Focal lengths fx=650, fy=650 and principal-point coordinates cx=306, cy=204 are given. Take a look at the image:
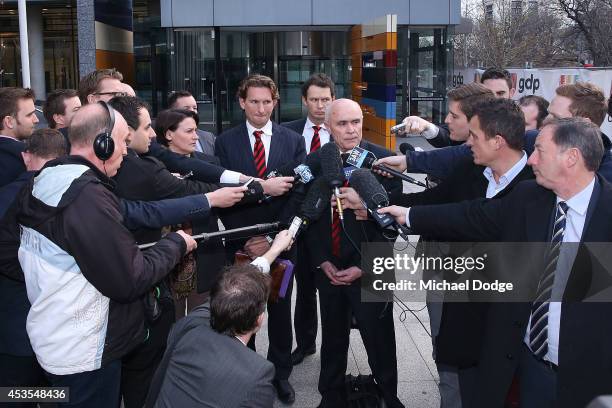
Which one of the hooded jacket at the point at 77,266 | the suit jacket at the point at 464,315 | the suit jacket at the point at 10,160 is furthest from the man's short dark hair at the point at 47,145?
the suit jacket at the point at 464,315

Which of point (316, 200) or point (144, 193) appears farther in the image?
point (316, 200)

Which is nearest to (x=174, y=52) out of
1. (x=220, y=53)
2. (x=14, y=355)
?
(x=220, y=53)

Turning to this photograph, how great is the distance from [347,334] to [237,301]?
1.96m

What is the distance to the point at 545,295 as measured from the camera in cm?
279

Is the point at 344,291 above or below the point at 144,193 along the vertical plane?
below

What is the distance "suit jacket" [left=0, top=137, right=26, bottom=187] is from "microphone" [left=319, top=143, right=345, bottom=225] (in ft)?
6.80

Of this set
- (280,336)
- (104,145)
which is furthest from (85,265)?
(280,336)

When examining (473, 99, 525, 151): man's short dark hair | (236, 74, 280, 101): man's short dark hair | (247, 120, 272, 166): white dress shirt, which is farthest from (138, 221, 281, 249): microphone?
(236, 74, 280, 101): man's short dark hair

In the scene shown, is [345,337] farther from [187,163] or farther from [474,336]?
[187,163]

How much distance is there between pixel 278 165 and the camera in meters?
4.70

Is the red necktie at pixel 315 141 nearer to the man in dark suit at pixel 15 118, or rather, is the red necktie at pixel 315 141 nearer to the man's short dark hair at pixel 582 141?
the man in dark suit at pixel 15 118

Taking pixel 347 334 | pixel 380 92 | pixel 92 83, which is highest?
pixel 380 92

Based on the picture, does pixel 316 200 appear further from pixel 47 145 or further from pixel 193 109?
pixel 193 109

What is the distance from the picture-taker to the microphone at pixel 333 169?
3.68m
